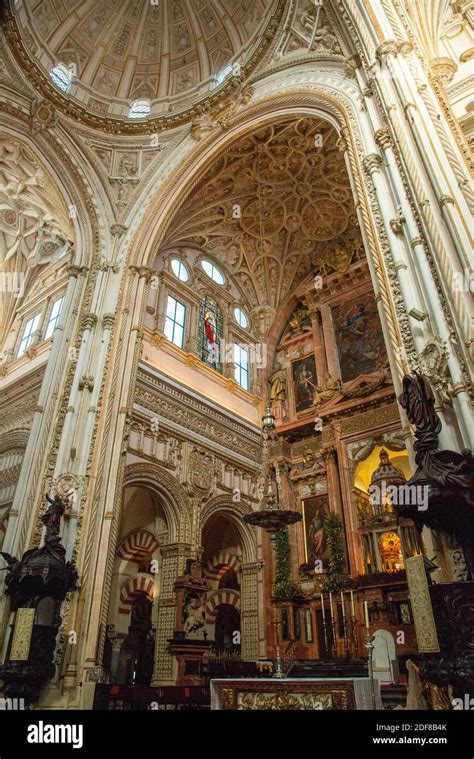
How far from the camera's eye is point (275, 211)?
17.5 m

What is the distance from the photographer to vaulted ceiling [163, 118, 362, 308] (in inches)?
595

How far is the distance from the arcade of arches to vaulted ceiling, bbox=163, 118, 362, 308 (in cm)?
8

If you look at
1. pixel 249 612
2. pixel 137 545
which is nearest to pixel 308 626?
pixel 249 612

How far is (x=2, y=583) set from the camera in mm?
9594

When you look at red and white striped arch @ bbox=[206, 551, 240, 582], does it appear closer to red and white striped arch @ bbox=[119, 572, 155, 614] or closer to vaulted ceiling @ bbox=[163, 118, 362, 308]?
red and white striped arch @ bbox=[119, 572, 155, 614]

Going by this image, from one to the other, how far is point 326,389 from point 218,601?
24.4ft

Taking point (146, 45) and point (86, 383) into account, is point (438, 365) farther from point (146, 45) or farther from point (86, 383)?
point (146, 45)

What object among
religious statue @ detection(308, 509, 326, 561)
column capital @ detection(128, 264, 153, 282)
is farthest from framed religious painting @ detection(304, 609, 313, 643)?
column capital @ detection(128, 264, 153, 282)

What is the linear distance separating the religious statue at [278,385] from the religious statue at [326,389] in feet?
4.87

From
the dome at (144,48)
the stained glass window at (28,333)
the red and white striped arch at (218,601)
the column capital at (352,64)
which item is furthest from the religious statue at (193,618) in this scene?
the dome at (144,48)
